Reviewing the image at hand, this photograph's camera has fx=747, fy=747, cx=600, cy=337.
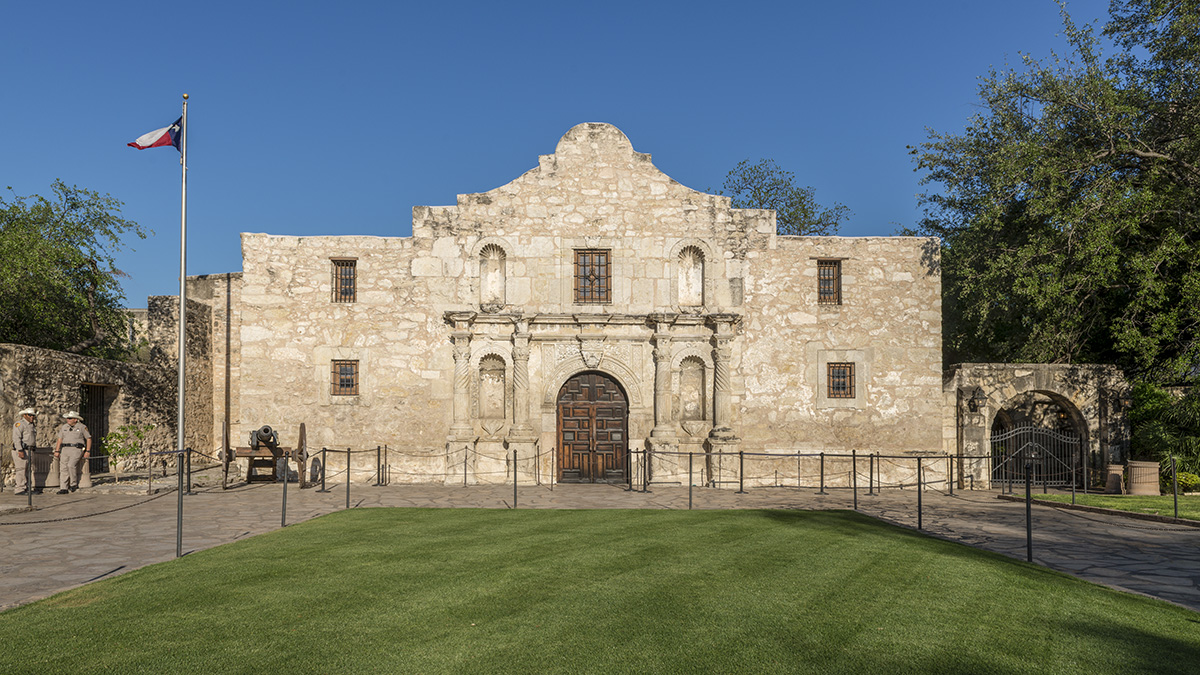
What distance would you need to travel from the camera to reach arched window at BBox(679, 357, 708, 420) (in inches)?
689

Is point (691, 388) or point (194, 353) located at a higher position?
point (194, 353)

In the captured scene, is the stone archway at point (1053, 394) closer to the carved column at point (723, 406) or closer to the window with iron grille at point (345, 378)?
the carved column at point (723, 406)

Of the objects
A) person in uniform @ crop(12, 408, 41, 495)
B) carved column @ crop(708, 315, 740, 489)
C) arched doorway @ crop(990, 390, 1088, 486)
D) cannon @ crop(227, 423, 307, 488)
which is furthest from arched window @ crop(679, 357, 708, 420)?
person in uniform @ crop(12, 408, 41, 495)

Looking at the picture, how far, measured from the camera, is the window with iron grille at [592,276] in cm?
1761

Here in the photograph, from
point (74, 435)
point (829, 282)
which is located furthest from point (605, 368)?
point (74, 435)

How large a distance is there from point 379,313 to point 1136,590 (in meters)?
14.8

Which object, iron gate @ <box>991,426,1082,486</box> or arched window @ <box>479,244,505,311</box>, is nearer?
iron gate @ <box>991,426,1082,486</box>

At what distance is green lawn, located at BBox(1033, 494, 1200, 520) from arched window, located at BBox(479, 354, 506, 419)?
11.4 meters

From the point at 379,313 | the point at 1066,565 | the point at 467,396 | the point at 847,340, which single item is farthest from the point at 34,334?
the point at 1066,565

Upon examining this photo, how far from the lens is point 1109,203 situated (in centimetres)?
1603

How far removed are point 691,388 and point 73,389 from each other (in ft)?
43.8

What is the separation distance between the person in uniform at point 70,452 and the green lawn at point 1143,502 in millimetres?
18530

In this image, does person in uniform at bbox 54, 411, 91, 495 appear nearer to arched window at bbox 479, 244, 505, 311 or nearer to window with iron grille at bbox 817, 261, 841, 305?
arched window at bbox 479, 244, 505, 311

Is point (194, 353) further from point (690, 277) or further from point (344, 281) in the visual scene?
point (690, 277)
